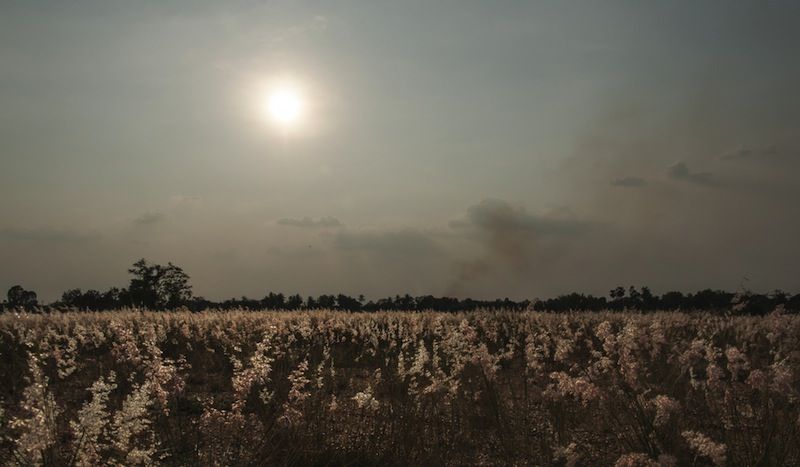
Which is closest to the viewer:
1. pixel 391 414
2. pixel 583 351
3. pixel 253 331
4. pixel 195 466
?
pixel 195 466

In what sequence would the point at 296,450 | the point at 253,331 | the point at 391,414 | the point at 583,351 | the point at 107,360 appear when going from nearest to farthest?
1. the point at 296,450
2. the point at 391,414
3. the point at 107,360
4. the point at 583,351
5. the point at 253,331

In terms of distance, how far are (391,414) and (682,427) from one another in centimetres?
267

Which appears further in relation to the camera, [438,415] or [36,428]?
[438,415]

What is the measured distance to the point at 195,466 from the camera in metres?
4.82

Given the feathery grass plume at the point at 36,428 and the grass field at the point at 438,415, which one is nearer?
the feathery grass plume at the point at 36,428

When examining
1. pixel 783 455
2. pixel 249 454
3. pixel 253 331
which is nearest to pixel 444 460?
pixel 249 454

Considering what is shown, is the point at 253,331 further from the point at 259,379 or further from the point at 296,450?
the point at 259,379

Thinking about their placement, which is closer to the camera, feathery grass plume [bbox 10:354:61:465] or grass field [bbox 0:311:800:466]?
feathery grass plume [bbox 10:354:61:465]

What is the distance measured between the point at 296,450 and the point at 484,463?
72.2 inches

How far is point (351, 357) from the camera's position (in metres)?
14.6

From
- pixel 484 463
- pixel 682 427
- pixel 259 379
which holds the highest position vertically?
pixel 259 379

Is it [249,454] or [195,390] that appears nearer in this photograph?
[249,454]

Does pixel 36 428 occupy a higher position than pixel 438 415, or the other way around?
pixel 36 428

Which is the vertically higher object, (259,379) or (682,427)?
(259,379)
